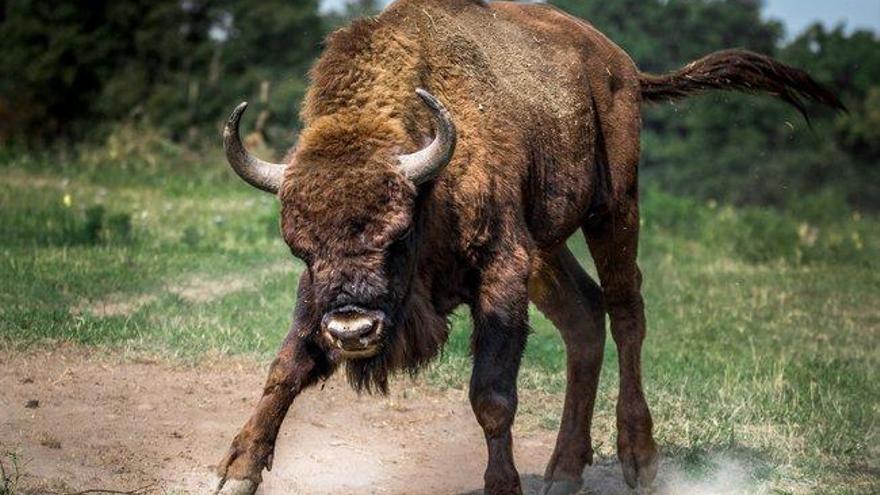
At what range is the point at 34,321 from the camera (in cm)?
830

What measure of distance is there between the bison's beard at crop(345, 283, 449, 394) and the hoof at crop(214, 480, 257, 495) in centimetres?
59

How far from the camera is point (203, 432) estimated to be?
272 inches

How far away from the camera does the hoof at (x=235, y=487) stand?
5.77m

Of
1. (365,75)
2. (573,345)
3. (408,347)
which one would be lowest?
(573,345)

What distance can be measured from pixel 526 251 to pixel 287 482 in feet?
4.89

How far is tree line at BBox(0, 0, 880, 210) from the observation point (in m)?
27.0

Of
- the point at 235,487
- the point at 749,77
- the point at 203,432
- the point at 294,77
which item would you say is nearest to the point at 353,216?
the point at 235,487

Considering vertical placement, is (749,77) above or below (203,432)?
above

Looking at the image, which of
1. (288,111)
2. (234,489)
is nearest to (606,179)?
(234,489)

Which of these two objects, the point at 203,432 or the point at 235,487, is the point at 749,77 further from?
the point at 235,487

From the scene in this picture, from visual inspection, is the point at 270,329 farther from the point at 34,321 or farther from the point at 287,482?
the point at 287,482

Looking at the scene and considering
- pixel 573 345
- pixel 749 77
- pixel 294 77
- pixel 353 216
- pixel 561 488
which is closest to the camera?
pixel 353 216

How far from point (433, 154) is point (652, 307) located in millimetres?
6107

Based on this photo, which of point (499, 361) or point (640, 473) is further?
point (640, 473)
